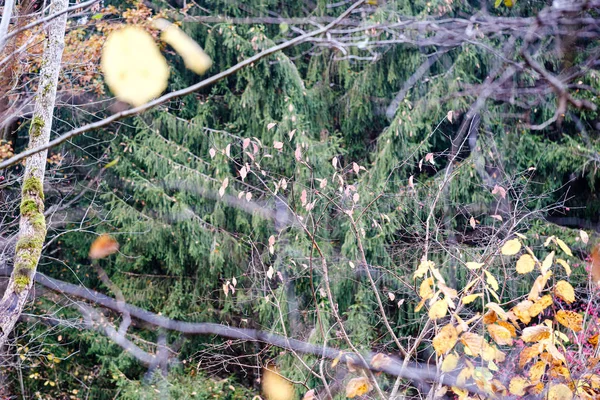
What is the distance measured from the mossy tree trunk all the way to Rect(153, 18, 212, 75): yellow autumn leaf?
92.2 inches

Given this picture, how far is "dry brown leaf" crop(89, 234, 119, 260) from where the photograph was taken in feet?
23.6

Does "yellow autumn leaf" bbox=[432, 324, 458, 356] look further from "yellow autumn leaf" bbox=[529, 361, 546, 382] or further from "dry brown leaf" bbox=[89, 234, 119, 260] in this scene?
"dry brown leaf" bbox=[89, 234, 119, 260]

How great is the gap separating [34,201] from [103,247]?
3.08m

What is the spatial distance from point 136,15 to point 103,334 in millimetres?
3756

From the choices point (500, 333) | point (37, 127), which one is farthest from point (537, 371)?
point (37, 127)

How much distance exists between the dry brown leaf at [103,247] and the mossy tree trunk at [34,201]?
2.76 meters

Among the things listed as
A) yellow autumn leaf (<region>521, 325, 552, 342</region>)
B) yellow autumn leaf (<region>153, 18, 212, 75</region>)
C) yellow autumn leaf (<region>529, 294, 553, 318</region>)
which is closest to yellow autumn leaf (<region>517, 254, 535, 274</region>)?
yellow autumn leaf (<region>529, 294, 553, 318</region>)

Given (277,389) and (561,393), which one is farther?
(277,389)

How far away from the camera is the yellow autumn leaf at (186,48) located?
6.85m

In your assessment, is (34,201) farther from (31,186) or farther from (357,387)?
(357,387)

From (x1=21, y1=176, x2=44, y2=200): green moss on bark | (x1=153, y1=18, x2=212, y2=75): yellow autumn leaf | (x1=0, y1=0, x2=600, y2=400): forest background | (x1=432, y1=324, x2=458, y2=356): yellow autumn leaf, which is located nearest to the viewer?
(x1=432, y1=324, x2=458, y2=356): yellow autumn leaf

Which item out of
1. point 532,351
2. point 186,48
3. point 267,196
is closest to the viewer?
point 532,351

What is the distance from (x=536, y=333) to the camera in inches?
91.0

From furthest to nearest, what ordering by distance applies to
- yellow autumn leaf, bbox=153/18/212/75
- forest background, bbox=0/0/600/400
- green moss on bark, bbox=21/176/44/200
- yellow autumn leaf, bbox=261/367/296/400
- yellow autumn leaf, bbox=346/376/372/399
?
yellow autumn leaf, bbox=153/18/212/75 → forest background, bbox=0/0/600/400 → yellow autumn leaf, bbox=261/367/296/400 → green moss on bark, bbox=21/176/44/200 → yellow autumn leaf, bbox=346/376/372/399
